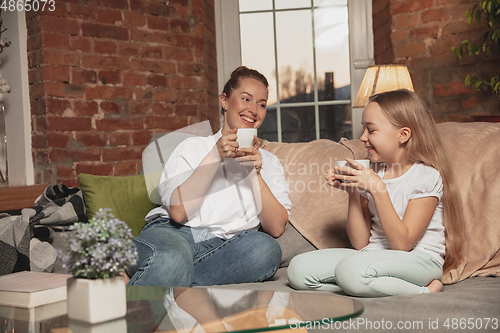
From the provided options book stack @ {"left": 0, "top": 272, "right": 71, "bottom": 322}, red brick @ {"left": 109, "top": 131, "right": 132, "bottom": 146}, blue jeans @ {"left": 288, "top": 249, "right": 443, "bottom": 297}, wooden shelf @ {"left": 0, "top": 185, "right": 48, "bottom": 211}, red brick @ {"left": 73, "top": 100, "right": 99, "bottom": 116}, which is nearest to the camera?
book stack @ {"left": 0, "top": 272, "right": 71, "bottom": 322}

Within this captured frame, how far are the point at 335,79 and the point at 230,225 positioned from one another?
6.66 feet

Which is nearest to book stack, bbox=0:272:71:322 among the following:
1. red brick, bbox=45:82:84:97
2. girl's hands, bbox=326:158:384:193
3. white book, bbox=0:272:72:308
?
white book, bbox=0:272:72:308

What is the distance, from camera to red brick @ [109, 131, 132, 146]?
8.81ft

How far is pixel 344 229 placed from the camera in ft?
5.35

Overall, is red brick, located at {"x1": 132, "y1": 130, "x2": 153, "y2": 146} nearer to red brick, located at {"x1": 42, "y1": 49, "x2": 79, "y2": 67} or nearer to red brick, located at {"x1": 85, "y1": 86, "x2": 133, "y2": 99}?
red brick, located at {"x1": 85, "y1": 86, "x2": 133, "y2": 99}

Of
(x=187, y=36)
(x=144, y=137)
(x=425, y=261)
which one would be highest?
(x=187, y=36)

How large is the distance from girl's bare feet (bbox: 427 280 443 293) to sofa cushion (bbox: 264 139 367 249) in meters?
0.37

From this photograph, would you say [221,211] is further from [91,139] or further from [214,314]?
[91,139]

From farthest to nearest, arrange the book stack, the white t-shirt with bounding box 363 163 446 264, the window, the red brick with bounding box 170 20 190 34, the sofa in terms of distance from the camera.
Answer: the window, the red brick with bounding box 170 20 190 34, the white t-shirt with bounding box 363 163 446 264, the sofa, the book stack

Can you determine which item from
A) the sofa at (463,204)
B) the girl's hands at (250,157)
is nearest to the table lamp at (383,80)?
the sofa at (463,204)

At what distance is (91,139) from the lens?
2615mm

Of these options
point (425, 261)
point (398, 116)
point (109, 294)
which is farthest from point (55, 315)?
point (398, 116)

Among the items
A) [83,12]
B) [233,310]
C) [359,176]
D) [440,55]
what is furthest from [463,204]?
[83,12]

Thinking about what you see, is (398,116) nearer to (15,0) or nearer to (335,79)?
(335,79)
